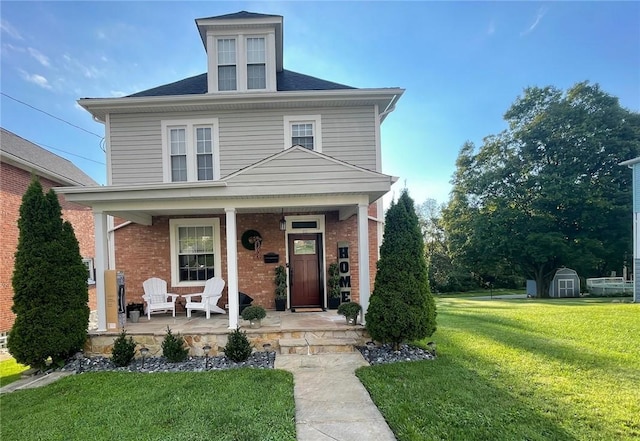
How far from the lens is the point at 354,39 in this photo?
10.1m

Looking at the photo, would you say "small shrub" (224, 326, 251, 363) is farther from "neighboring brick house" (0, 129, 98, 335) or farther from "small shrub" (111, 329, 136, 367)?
"neighboring brick house" (0, 129, 98, 335)

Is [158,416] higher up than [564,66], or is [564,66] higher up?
[564,66]

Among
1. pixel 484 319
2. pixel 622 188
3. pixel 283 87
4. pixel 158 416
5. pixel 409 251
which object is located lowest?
pixel 484 319

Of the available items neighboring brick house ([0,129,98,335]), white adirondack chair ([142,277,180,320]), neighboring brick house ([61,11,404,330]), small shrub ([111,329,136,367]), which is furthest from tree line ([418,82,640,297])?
neighboring brick house ([0,129,98,335])

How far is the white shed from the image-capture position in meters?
19.8

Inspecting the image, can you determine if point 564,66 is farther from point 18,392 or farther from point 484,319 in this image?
point 18,392

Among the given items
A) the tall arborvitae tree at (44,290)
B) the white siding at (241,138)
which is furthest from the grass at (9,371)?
the white siding at (241,138)

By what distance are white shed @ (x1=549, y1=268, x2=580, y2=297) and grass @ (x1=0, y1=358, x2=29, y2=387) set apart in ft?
81.6

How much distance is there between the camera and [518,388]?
396cm

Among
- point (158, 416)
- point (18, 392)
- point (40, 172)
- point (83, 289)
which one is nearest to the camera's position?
point (158, 416)

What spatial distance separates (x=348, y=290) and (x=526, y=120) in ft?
63.7

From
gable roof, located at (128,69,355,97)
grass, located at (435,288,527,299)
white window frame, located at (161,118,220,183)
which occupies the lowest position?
grass, located at (435,288,527,299)

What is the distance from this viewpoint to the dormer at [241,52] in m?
8.08

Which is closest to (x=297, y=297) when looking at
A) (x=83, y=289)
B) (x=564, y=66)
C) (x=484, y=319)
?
(x=83, y=289)
